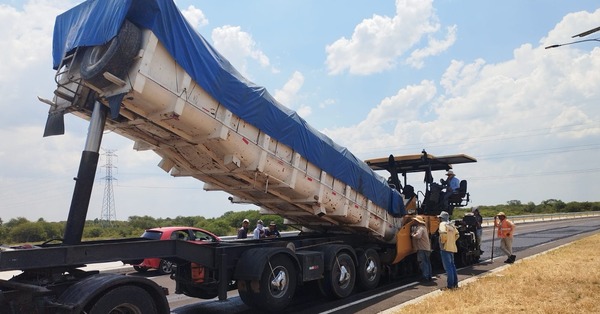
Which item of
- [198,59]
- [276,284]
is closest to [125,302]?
[276,284]

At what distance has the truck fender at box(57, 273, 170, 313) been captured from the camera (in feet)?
15.5

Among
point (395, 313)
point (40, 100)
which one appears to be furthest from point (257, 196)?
point (40, 100)

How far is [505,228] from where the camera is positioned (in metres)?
13.2

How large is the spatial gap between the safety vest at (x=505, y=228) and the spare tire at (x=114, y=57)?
11.6m

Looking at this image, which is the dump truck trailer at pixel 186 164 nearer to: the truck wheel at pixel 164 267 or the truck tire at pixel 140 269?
the truck wheel at pixel 164 267

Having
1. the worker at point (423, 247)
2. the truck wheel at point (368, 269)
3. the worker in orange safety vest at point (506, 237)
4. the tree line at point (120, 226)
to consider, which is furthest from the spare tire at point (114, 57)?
the worker in orange safety vest at point (506, 237)

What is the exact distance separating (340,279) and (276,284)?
1846 millimetres

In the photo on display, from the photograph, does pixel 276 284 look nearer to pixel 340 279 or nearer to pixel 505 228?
pixel 340 279

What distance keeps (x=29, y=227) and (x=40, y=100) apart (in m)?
19.3

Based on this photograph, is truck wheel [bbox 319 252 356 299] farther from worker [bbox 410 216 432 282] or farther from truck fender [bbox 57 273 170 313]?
truck fender [bbox 57 273 170 313]

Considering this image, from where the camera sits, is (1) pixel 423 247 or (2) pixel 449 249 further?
(1) pixel 423 247

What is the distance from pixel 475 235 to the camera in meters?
13.3

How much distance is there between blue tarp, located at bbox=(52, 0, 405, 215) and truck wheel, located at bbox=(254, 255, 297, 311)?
6.41ft

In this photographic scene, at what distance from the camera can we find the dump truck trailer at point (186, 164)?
203 inches
